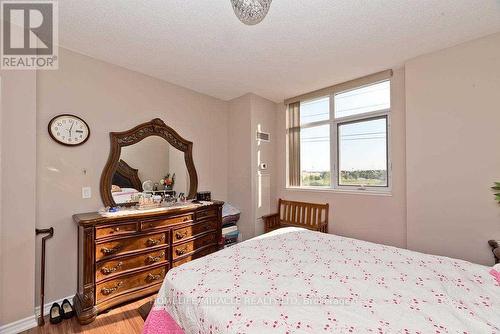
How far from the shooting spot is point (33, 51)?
1965mm

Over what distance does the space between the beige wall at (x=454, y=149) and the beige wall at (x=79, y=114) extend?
10.0ft

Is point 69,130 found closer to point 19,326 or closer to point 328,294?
point 19,326

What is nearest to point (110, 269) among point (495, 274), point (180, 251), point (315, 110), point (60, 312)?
point (60, 312)

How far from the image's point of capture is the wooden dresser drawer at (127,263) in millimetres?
2033

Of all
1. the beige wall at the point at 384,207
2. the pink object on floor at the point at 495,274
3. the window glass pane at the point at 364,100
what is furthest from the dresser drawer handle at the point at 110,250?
the window glass pane at the point at 364,100

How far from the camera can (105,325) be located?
1.92 meters

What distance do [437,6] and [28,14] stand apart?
322 cm

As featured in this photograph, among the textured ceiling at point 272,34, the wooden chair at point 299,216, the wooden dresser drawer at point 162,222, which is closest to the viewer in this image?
the textured ceiling at point 272,34

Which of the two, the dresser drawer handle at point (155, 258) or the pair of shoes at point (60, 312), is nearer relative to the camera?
the pair of shoes at point (60, 312)

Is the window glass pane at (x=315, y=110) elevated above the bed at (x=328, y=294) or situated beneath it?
elevated above

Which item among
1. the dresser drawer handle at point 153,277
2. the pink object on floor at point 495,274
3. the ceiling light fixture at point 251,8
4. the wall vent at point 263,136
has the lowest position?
the dresser drawer handle at point 153,277

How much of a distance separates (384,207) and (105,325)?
3.18m

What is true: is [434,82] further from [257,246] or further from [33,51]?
[33,51]

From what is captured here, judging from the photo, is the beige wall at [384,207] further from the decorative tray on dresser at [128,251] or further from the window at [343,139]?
the decorative tray on dresser at [128,251]
